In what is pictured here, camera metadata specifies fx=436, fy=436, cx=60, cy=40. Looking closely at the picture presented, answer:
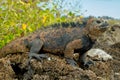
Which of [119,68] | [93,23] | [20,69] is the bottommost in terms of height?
[119,68]

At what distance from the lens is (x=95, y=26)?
7.02 meters

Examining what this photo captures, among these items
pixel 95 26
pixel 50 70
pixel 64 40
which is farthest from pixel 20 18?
pixel 50 70

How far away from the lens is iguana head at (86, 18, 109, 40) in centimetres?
700

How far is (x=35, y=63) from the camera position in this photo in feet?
20.3

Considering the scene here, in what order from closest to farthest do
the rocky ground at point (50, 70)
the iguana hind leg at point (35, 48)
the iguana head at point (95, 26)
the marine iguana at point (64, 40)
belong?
the rocky ground at point (50, 70), the iguana hind leg at point (35, 48), the marine iguana at point (64, 40), the iguana head at point (95, 26)

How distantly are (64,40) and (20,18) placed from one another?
11.5 ft

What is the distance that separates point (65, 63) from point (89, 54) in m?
1.49

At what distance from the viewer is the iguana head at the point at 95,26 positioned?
700cm

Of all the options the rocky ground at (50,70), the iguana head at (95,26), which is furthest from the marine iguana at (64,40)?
the rocky ground at (50,70)

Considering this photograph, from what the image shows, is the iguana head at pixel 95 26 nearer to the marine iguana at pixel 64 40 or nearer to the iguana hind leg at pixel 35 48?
the marine iguana at pixel 64 40

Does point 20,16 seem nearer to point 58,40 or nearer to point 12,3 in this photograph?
point 12,3

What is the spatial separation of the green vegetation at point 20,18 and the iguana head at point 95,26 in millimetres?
2370

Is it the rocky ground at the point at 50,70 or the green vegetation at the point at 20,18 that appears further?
the green vegetation at the point at 20,18

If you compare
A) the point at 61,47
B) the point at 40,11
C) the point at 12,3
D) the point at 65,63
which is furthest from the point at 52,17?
the point at 65,63
